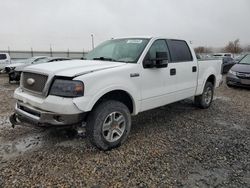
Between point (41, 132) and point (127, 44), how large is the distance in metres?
2.39

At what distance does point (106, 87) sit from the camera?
334cm

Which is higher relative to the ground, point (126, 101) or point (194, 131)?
point (126, 101)

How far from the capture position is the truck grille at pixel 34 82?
3.29 metres

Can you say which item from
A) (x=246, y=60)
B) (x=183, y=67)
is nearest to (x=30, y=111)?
(x=183, y=67)

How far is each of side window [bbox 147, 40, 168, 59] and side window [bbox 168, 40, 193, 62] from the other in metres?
0.20

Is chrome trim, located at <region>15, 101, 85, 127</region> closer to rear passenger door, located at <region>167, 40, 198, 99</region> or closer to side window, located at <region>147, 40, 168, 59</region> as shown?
side window, located at <region>147, 40, 168, 59</region>

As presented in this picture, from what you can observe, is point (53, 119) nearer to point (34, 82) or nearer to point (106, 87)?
point (34, 82)

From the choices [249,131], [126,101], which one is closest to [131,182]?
[126,101]

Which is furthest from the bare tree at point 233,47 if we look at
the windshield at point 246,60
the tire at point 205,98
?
the tire at point 205,98

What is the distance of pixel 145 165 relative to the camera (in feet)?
10.4

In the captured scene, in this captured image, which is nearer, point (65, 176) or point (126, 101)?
point (65, 176)

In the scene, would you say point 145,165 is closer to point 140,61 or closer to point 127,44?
point 140,61

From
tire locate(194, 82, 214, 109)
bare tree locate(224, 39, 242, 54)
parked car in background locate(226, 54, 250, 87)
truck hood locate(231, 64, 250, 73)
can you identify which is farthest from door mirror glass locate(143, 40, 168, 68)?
bare tree locate(224, 39, 242, 54)

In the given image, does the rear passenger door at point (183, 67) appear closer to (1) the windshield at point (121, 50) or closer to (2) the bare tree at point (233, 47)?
(1) the windshield at point (121, 50)
